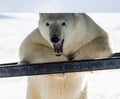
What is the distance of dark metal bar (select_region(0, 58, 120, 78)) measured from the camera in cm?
85

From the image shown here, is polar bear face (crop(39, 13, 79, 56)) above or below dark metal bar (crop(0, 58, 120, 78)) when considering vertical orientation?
above

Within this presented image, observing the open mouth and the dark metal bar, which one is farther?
the open mouth

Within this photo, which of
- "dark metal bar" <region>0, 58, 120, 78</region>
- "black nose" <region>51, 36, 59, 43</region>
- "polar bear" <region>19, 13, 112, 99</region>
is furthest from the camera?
"polar bear" <region>19, 13, 112, 99</region>

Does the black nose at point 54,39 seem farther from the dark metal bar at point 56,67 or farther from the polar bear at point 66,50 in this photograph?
the dark metal bar at point 56,67

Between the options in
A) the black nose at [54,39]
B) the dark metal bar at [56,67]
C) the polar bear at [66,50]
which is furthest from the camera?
the polar bear at [66,50]

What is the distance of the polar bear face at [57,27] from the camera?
120 centimetres

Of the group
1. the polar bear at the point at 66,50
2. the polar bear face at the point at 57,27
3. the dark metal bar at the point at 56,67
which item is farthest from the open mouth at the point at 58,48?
the dark metal bar at the point at 56,67

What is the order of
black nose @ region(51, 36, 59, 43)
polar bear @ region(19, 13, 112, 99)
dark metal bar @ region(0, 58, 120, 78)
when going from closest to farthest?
1. dark metal bar @ region(0, 58, 120, 78)
2. black nose @ region(51, 36, 59, 43)
3. polar bear @ region(19, 13, 112, 99)

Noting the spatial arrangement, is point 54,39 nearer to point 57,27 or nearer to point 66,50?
point 57,27

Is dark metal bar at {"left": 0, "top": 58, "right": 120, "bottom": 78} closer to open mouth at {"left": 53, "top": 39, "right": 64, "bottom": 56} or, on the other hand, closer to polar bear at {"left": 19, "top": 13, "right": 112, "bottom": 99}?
open mouth at {"left": 53, "top": 39, "right": 64, "bottom": 56}

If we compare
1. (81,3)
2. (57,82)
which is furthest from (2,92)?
(81,3)

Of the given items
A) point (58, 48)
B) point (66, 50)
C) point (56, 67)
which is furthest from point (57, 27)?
point (56, 67)

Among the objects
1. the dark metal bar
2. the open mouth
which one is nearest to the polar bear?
the open mouth

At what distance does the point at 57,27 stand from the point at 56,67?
1.38 feet
